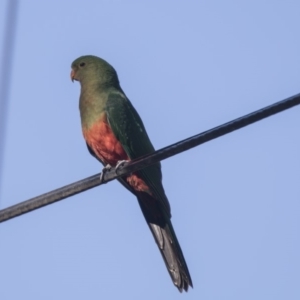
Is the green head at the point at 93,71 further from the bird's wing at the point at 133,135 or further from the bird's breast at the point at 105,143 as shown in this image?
the bird's breast at the point at 105,143

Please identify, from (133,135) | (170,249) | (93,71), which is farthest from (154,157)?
(93,71)

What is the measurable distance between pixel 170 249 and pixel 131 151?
0.85 metres

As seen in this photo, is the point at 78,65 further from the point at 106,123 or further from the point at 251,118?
the point at 251,118

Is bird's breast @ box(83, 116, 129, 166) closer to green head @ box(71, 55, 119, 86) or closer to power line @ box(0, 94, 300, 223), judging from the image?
green head @ box(71, 55, 119, 86)

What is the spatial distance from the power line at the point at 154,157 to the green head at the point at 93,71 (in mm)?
2374

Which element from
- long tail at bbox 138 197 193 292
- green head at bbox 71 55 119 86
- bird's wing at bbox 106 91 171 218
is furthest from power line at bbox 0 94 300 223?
green head at bbox 71 55 119 86

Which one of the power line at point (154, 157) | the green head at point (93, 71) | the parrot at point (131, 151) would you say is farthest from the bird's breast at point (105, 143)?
the power line at point (154, 157)

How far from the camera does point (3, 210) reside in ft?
15.0

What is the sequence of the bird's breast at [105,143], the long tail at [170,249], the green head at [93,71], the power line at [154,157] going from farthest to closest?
the green head at [93,71]
the bird's breast at [105,143]
the long tail at [170,249]
the power line at [154,157]

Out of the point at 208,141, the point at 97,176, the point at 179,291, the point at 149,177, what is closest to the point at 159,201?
the point at 149,177

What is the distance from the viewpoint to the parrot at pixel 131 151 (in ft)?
21.4

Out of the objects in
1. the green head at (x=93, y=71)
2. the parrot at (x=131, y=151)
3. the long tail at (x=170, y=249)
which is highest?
the green head at (x=93, y=71)

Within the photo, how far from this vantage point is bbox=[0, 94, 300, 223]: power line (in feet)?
12.7

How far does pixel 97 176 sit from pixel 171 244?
1928 millimetres
